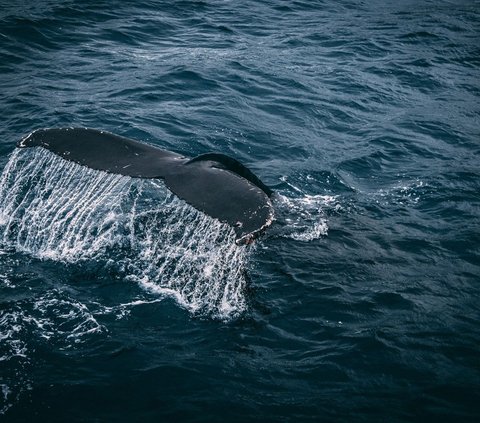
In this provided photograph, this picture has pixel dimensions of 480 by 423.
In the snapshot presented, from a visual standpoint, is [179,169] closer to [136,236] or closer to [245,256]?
[245,256]

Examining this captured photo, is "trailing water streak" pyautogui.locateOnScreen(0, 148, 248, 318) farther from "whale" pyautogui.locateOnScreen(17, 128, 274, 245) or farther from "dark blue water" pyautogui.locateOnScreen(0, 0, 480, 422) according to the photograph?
"whale" pyautogui.locateOnScreen(17, 128, 274, 245)

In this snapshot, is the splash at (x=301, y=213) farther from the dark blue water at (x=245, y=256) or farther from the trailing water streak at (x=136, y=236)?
the trailing water streak at (x=136, y=236)

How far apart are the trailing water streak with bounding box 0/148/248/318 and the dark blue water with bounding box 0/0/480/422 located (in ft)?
0.10

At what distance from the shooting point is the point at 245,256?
6.21 m

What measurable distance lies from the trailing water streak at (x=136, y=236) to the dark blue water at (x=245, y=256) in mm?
31

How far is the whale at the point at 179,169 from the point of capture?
4.09 metres

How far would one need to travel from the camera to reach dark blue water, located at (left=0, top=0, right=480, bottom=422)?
439 cm

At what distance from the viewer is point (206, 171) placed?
192 inches

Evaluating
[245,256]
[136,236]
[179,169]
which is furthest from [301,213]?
[179,169]

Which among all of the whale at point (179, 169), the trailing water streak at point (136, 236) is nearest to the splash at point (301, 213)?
the trailing water streak at point (136, 236)

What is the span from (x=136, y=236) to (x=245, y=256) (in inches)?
58.7

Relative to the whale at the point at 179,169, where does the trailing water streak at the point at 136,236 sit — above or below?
below

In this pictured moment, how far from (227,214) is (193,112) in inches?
298

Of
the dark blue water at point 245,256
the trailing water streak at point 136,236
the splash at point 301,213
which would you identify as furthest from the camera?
the splash at point 301,213
